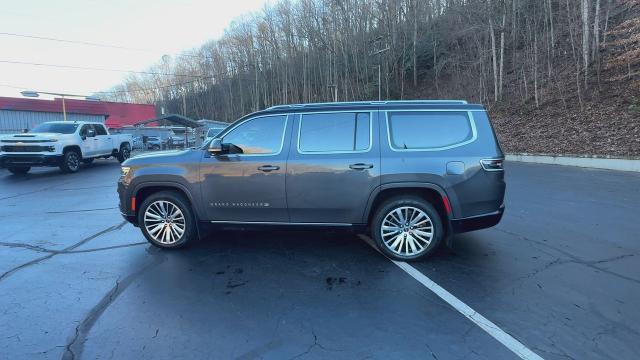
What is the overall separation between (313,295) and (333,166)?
157 cm

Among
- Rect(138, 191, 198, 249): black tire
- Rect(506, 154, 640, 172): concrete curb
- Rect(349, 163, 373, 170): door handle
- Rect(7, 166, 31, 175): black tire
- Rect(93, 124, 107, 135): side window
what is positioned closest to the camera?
Rect(349, 163, 373, 170): door handle

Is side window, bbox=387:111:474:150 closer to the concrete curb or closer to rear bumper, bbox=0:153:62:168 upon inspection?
the concrete curb

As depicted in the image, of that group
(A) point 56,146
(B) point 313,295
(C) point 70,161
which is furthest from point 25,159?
(B) point 313,295

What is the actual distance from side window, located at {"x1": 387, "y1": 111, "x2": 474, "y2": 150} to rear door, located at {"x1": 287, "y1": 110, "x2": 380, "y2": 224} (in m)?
0.26

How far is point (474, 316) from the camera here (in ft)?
10.7

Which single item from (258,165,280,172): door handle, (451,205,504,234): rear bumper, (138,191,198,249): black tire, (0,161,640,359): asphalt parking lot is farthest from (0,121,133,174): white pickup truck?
(451,205,504,234): rear bumper

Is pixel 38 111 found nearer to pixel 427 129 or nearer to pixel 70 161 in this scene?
pixel 70 161

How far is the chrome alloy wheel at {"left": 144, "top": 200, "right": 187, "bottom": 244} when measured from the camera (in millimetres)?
5036

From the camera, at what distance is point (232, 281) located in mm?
Answer: 4105

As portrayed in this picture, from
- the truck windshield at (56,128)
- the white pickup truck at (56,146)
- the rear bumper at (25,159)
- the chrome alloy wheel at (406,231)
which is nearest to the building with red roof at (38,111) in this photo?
the white pickup truck at (56,146)

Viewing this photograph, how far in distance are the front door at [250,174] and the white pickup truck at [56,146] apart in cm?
1240

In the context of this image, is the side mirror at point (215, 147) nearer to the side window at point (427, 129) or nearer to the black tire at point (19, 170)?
the side window at point (427, 129)

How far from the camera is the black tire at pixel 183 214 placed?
4.98m

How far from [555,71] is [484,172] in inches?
817
